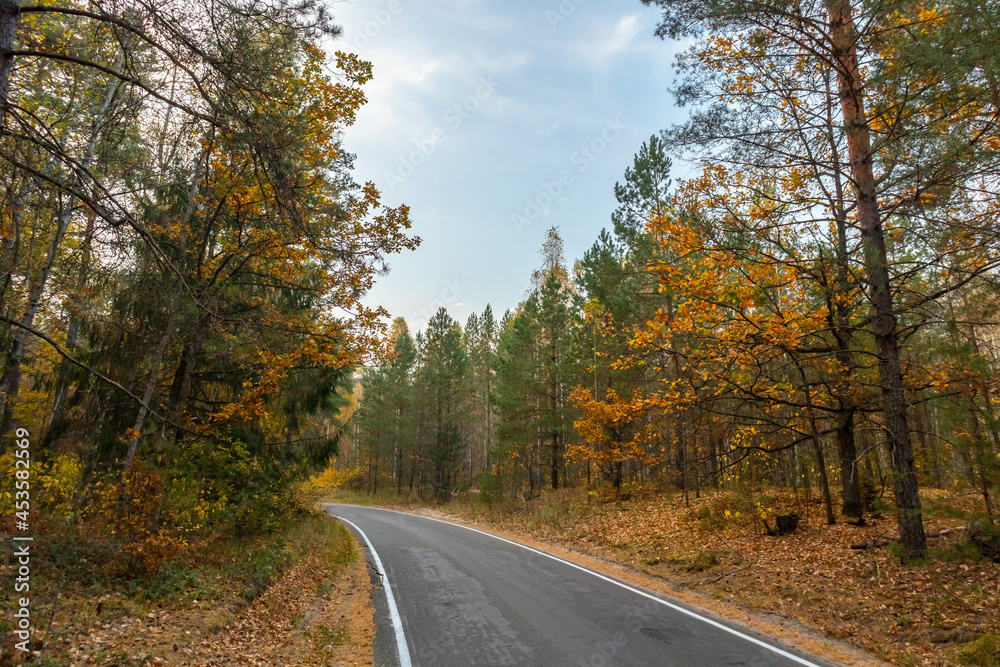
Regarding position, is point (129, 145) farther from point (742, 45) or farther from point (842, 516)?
point (842, 516)

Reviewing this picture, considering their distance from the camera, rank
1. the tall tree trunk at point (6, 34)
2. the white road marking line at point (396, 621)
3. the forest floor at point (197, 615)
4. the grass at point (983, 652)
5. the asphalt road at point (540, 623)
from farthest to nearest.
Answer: the white road marking line at point (396, 621), the asphalt road at point (540, 623), the grass at point (983, 652), the forest floor at point (197, 615), the tall tree trunk at point (6, 34)

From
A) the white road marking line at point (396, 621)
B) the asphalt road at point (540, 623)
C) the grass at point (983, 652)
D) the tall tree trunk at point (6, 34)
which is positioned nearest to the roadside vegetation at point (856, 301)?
the grass at point (983, 652)

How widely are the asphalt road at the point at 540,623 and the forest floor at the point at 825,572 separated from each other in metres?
1.16

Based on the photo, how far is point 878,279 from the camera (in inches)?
296

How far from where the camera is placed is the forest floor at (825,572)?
19.2 feet

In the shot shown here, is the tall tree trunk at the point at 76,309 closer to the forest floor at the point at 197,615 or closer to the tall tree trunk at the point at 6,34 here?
the tall tree trunk at the point at 6,34

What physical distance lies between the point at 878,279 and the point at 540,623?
7338 millimetres

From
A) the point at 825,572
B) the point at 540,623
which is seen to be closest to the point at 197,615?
the point at 540,623

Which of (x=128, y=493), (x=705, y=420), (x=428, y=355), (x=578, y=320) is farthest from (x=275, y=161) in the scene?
(x=428, y=355)

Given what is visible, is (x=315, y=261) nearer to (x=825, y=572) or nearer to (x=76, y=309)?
(x=76, y=309)

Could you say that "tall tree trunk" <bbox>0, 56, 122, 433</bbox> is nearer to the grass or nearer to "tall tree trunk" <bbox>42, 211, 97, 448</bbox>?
"tall tree trunk" <bbox>42, 211, 97, 448</bbox>

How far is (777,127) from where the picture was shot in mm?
8141

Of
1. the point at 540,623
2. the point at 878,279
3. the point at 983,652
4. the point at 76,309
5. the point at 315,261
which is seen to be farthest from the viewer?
the point at 315,261

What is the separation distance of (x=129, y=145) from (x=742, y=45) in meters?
9.74
